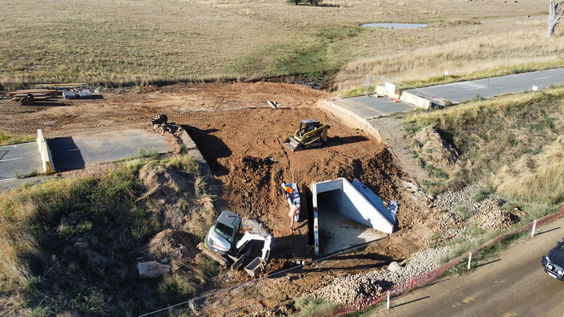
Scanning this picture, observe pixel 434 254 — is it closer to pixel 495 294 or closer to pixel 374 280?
pixel 495 294

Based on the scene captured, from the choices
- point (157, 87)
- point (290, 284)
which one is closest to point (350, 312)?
point (290, 284)

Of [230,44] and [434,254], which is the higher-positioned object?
[230,44]

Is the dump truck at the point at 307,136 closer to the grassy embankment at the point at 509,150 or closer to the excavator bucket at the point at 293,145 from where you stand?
the excavator bucket at the point at 293,145

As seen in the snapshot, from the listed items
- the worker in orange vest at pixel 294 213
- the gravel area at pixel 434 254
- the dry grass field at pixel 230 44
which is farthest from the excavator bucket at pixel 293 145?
the dry grass field at pixel 230 44

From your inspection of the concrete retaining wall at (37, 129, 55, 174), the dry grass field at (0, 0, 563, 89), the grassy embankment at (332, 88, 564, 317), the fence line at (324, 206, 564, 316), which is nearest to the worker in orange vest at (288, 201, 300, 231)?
the fence line at (324, 206, 564, 316)

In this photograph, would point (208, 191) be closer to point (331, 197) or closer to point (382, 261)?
point (331, 197)

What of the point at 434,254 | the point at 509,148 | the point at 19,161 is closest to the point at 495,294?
the point at 434,254

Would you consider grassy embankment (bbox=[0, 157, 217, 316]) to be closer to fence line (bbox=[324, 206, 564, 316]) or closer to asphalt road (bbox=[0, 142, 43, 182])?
asphalt road (bbox=[0, 142, 43, 182])
